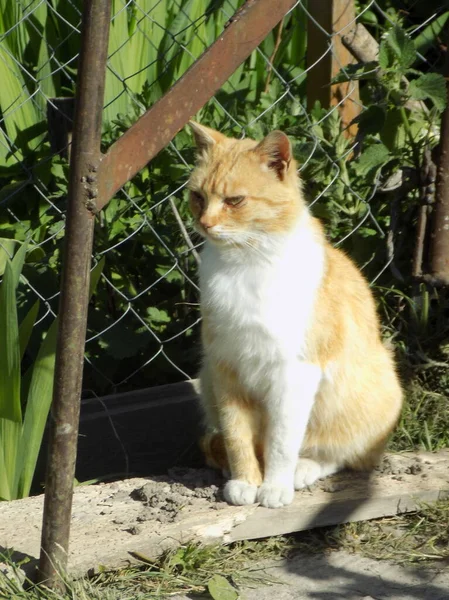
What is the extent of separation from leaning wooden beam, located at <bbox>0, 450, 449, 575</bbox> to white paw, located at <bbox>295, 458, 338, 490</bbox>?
0.03m

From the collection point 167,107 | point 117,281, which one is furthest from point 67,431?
point 117,281

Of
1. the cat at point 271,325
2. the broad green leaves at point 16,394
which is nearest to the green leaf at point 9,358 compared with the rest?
the broad green leaves at point 16,394

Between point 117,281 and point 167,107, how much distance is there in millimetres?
1343

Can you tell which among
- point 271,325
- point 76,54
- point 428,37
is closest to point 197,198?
point 271,325

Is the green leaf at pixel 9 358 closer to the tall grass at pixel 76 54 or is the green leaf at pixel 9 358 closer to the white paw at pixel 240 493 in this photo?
the white paw at pixel 240 493

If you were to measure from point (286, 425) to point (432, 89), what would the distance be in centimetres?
122

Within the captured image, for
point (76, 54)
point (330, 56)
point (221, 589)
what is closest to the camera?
point (221, 589)

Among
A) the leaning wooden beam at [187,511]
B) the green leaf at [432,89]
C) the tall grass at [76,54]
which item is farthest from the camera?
the tall grass at [76,54]

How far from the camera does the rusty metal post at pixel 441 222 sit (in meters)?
2.72

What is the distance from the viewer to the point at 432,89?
8.78ft

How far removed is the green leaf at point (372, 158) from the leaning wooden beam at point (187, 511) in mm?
1022

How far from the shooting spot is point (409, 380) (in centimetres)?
291

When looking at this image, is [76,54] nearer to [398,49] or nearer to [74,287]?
A: [398,49]

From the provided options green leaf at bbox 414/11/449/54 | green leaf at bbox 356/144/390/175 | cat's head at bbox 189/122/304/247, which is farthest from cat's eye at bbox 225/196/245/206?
green leaf at bbox 414/11/449/54
